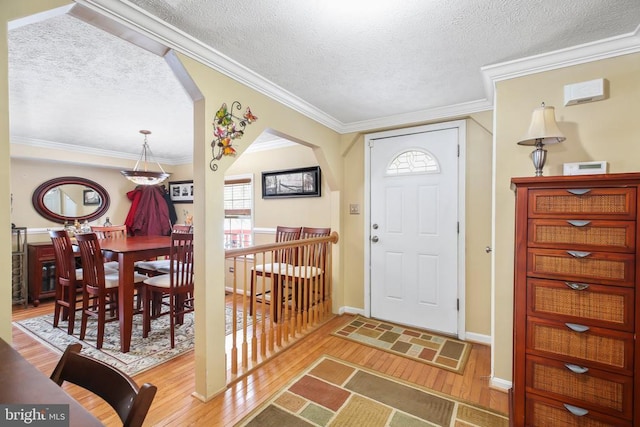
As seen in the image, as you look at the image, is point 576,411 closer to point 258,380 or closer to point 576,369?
point 576,369

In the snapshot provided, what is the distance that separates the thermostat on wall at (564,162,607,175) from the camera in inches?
67.7

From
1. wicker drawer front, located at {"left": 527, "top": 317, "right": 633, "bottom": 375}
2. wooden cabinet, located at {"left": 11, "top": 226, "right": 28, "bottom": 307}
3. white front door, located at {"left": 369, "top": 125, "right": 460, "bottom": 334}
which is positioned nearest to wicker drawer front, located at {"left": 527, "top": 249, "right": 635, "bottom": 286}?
wicker drawer front, located at {"left": 527, "top": 317, "right": 633, "bottom": 375}

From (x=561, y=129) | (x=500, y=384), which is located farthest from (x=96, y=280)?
(x=561, y=129)

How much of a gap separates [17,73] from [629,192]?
147 inches

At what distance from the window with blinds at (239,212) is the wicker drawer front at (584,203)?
3516 millimetres

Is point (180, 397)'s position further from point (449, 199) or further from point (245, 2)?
point (449, 199)

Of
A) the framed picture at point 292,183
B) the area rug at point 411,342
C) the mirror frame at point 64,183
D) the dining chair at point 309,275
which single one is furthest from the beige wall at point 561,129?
the mirror frame at point 64,183

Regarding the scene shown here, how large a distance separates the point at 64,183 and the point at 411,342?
5.26m

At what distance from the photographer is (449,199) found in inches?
112

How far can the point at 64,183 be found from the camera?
443cm

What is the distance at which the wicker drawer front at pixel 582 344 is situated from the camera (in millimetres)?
1388

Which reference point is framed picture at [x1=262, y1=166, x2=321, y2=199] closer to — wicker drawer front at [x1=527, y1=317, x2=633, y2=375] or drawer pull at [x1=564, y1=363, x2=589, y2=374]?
wicker drawer front at [x1=527, y1=317, x2=633, y2=375]

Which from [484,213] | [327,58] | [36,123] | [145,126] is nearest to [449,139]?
[484,213]

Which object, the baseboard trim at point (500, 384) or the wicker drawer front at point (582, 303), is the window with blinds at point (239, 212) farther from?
the wicker drawer front at point (582, 303)
